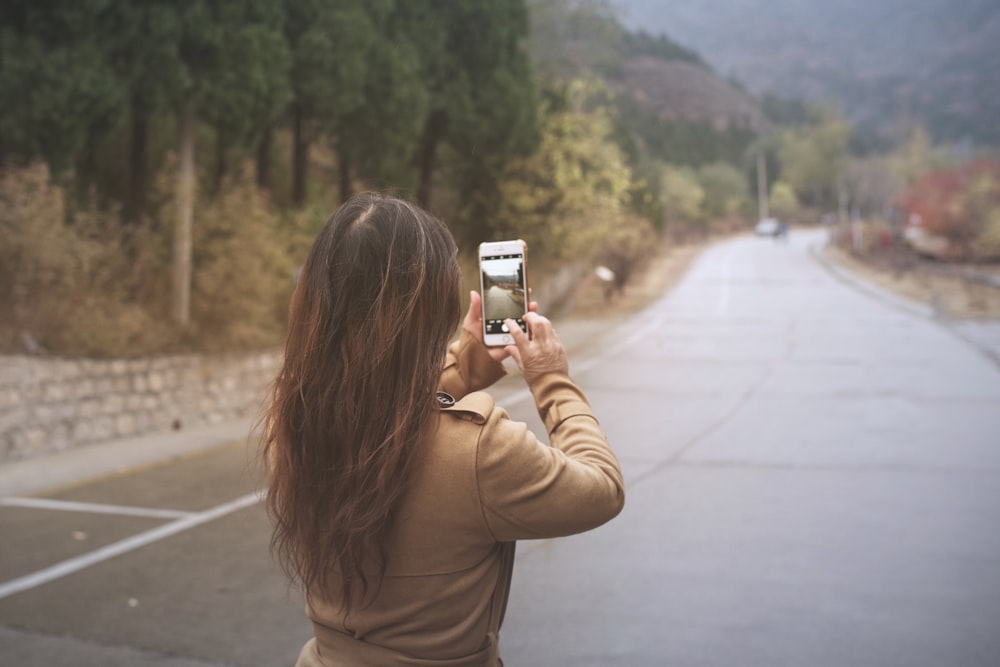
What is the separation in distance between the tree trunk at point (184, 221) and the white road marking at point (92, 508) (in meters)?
4.40

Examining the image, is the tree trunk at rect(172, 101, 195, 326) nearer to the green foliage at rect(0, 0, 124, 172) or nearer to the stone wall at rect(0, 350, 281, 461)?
the stone wall at rect(0, 350, 281, 461)

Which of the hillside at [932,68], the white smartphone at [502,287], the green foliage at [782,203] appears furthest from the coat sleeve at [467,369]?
the green foliage at [782,203]

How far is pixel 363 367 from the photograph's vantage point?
5.96ft

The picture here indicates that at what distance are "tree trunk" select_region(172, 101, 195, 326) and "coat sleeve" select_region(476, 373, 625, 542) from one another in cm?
1147

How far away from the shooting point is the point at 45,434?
34.1ft

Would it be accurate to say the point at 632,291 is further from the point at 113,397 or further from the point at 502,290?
the point at 502,290

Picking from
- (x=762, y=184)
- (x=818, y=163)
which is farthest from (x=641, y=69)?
(x=818, y=163)

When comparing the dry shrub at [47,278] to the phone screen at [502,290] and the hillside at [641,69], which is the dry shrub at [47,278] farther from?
the hillside at [641,69]

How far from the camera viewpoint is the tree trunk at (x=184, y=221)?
41.7ft

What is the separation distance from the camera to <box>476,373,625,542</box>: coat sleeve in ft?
6.10

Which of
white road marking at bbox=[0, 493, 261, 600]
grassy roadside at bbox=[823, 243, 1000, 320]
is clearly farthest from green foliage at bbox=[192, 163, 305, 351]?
grassy roadside at bbox=[823, 243, 1000, 320]

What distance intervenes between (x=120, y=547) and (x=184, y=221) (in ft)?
20.6

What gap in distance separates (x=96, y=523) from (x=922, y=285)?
3546 cm

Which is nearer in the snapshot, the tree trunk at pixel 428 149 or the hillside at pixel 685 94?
the tree trunk at pixel 428 149
